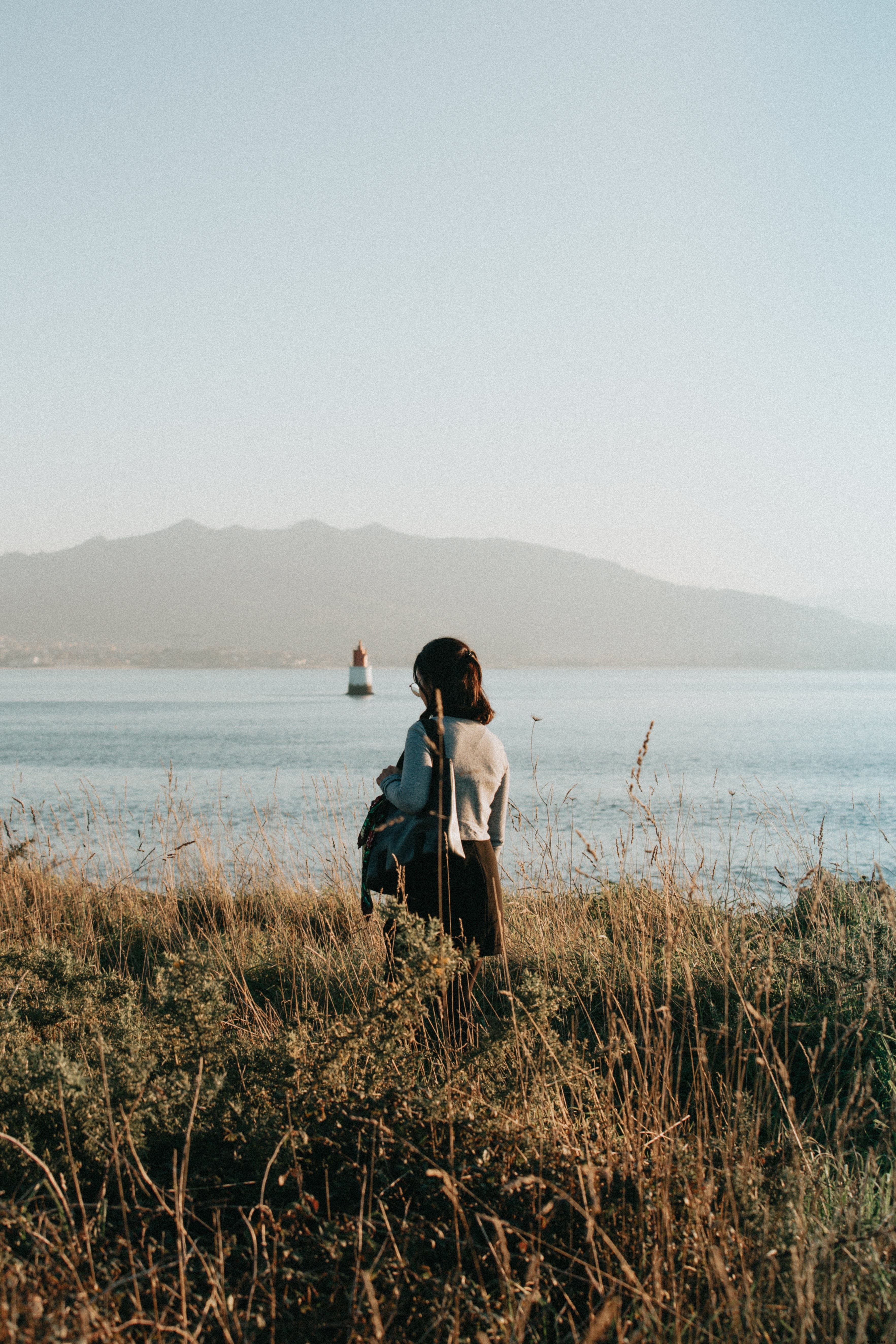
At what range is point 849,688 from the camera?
130 meters

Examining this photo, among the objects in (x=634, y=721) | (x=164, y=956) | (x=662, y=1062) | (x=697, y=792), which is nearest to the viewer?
(x=662, y=1062)

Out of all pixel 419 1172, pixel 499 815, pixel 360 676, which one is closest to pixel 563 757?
pixel 499 815

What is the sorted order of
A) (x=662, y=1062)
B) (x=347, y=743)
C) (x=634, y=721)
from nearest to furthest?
(x=662, y=1062), (x=347, y=743), (x=634, y=721)

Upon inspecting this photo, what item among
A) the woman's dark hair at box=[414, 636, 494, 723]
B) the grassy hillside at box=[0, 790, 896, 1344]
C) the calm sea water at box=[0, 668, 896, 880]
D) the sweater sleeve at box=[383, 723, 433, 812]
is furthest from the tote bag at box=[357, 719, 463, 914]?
the calm sea water at box=[0, 668, 896, 880]

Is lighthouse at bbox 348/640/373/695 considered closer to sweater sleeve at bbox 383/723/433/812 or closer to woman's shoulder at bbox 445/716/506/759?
woman's shoulder at bbox 445/716/506/759

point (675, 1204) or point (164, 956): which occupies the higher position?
point (675, 1204)

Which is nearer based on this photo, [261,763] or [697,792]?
[697,792]

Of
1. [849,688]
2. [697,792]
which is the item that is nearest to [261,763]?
[697,792]

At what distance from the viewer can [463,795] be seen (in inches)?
166

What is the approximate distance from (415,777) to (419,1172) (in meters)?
1.69

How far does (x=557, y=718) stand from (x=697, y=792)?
3363 centimetres

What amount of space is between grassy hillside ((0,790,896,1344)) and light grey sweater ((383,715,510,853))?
0.61m

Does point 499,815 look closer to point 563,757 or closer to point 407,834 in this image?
point 407,834

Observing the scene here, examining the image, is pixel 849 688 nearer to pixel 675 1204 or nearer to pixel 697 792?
pixel 697 792
